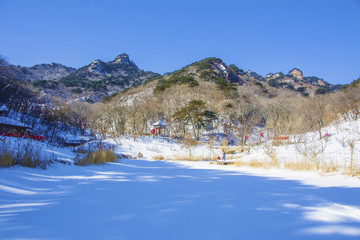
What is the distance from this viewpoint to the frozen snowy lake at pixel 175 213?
4.57 ft

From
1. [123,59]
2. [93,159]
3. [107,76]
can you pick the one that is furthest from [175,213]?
[123,59]

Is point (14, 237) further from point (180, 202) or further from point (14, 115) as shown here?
point (14, 115)

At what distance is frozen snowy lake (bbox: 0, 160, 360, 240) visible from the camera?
1.39 metres

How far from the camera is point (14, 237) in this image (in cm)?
128

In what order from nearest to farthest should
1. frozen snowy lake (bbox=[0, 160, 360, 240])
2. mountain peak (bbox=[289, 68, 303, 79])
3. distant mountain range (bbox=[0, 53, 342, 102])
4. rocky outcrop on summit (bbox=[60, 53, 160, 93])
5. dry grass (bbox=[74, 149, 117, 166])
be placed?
frozen snowy lake (bbox=[0, 160, 360, 240])
dry grass (bbox=[74, 149, 117, 166])
distant mountain range (bbox=[0, 53, 342, 102])
rocky outcrop on summit (bbox=[60, 53, 160, 93])
mountain peak (bbox=[289, 68, 303, 79])

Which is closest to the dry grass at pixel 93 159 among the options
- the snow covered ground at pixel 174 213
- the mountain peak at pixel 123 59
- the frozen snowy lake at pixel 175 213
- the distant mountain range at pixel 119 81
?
the snow covered ground at pixel 174 213

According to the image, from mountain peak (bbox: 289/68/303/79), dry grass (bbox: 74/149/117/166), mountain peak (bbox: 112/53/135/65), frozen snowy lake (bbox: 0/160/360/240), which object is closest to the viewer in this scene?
frozen snowy lake (bbox: 0/160/360/240)

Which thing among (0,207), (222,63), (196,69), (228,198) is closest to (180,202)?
(228,198)

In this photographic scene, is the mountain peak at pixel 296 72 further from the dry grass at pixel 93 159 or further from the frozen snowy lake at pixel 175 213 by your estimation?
the frozen snowy lake at pixel 175 213

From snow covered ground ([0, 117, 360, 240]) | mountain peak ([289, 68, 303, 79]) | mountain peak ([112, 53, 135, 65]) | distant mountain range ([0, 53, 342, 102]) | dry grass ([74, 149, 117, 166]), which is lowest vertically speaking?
dry grass ([74, 149, 117, 166])

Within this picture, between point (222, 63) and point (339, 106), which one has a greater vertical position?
point (222, 63)

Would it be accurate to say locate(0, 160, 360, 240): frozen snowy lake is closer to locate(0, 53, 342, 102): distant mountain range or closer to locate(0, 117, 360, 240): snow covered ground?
locate(0, 117, 360, 240): snow covered ground

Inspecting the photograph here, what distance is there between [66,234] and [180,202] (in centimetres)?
117

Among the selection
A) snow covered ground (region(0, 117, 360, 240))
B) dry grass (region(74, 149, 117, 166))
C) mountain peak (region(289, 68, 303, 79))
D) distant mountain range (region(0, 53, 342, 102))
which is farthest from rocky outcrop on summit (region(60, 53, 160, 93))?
mountain peak (region(289, 68, 303, 79))
